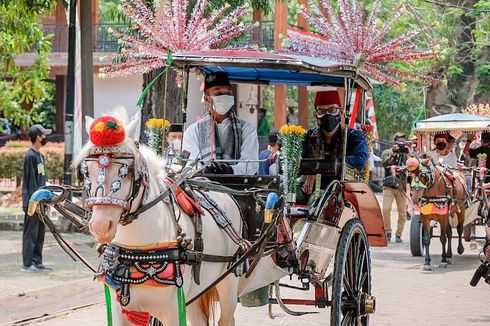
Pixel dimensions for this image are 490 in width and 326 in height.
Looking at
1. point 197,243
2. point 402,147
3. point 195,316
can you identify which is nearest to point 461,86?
point 402,147

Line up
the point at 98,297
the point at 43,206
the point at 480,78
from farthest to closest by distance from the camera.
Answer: the point at 480,78, the point at 98,297, the point at 43,206

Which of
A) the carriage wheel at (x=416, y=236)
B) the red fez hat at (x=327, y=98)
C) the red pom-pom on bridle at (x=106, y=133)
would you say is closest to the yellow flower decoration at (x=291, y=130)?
the red fez hat at (x=327, y=98)

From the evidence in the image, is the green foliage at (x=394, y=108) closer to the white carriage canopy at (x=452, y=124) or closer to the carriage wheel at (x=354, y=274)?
the white carriage canopy at (x=452, y=124)

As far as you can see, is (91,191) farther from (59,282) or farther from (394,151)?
(394,151)

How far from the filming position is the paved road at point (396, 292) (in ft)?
36.1

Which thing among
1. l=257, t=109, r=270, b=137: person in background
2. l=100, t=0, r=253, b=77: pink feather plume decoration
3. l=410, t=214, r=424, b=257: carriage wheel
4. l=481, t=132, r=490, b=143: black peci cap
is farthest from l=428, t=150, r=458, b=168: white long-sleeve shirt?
l=100, t=0, r=253, b=77: pink feather plume decoration

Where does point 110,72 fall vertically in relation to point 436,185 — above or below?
above

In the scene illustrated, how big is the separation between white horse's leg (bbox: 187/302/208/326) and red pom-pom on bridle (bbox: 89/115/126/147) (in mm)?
1854

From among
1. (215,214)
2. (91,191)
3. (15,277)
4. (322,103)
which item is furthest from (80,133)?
(91,191)

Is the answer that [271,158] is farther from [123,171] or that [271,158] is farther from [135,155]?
[123,171]

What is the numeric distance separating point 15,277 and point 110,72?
5031 millimetres

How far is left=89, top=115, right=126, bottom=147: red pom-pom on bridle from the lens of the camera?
233 inches

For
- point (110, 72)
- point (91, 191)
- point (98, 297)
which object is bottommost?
point (98, 297)

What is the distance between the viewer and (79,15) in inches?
639
